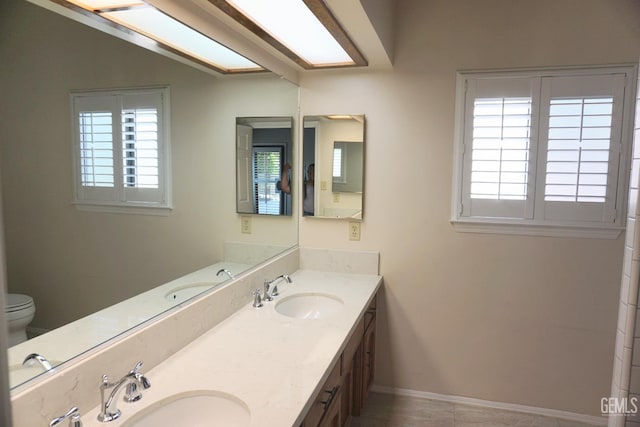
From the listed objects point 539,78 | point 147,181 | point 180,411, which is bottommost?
point 180,411

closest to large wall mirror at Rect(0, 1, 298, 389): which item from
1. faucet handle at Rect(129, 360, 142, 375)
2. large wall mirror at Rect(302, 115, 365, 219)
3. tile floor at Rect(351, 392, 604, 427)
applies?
faucet handle at Rect(129, 360, 142, 375)

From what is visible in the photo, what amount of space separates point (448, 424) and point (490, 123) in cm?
182

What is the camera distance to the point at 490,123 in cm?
248

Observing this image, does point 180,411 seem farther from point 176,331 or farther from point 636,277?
point 636,277

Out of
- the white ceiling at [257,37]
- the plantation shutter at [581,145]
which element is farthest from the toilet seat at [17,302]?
the plantation shutter at [581,145]

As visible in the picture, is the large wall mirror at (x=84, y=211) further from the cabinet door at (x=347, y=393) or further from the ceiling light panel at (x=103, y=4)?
the cabinet door at (x=347, y=393)

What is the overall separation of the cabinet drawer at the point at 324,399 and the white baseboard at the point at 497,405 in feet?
3.99

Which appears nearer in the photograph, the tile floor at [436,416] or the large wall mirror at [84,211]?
the large wall mirror at [84,211]

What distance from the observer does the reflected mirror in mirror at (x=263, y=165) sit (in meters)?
2.28

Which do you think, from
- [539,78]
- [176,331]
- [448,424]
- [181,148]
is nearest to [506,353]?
[448,424]

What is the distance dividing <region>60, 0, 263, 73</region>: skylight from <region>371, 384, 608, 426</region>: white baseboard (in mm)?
2263

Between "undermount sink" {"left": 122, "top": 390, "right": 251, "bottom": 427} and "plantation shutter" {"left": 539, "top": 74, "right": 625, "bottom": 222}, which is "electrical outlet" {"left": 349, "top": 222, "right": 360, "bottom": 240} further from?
"undermount sink" {"left": 122, "top": 390, "right": 251, "bottom": 427}

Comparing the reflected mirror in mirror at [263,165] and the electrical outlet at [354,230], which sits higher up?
the reflected mirror in mirror at [263,165]

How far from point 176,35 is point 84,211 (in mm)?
772
